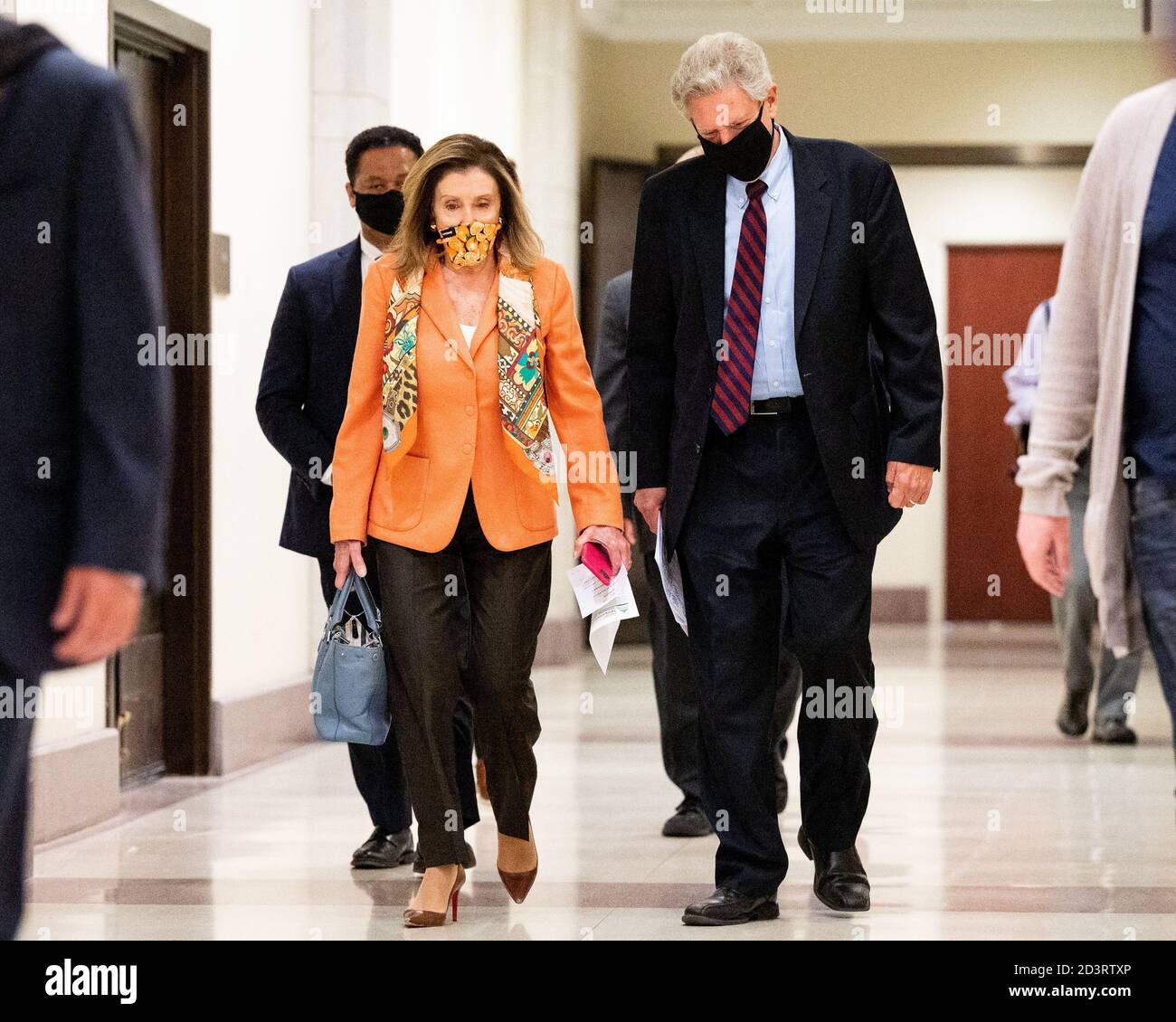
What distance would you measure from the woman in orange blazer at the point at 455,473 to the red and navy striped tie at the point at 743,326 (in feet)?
1.07

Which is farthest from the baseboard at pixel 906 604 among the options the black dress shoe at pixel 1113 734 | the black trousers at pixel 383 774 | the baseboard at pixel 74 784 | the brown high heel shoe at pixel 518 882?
the brown high heel shoe at pixel 518 882

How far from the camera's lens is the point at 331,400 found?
5.05 meters

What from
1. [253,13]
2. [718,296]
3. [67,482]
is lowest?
[67,482]

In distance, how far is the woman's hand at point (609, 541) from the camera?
14.4 feet

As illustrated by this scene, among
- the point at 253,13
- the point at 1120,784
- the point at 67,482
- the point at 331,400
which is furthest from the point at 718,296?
the point at 253,13

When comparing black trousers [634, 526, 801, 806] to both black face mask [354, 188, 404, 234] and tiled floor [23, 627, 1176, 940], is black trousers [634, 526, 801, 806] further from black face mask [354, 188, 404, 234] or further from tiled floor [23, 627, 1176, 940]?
black face mask [354, 188, 404, 234]

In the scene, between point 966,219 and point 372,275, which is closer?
point 372,275

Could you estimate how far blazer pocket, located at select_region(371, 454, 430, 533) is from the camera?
4.22 metres

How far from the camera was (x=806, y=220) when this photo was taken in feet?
14.1

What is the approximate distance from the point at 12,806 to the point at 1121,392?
182cm
